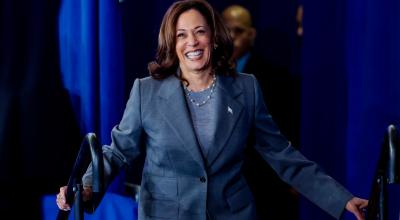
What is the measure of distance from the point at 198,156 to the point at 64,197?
17.4 inches

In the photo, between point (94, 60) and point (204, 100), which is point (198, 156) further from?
point (94, 60)

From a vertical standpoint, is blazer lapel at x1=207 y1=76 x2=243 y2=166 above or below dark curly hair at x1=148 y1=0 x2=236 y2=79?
below

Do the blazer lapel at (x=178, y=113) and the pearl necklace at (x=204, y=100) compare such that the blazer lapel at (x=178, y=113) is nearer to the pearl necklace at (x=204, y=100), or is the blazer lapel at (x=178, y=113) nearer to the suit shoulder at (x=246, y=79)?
the pearl necklace at (x=204, y=100)

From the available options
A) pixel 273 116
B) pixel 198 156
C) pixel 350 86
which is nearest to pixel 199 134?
pixel 198 156

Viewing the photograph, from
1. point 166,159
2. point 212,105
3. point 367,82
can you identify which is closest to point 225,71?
point 212,105

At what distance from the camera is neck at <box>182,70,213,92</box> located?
7.63ft

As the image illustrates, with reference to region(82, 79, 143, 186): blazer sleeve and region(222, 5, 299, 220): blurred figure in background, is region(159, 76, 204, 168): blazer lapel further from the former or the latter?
region(222, 5, 299, 220): blurred figure in background

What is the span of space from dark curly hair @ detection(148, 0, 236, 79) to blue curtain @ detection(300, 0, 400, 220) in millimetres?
868


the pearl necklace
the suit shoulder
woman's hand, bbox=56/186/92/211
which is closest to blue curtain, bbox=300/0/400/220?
the suit shoulder

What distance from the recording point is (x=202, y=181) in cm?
220

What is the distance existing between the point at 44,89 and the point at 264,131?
161 cm

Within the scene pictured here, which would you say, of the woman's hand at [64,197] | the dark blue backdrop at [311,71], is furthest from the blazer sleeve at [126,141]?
the dark blue backdrop at [311,71]

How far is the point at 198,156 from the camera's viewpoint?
217cm

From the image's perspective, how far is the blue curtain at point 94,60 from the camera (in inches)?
133
